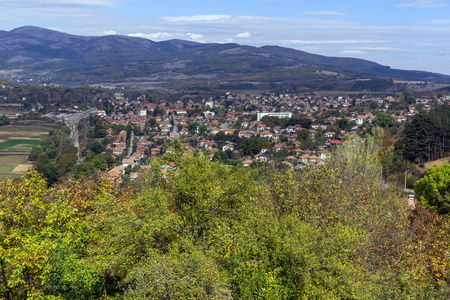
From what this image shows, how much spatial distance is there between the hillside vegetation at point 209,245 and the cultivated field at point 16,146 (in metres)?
27.8

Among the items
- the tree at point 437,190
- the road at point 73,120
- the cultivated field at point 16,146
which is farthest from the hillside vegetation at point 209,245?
the road at point 73,120

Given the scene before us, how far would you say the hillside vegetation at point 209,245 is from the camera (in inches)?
237

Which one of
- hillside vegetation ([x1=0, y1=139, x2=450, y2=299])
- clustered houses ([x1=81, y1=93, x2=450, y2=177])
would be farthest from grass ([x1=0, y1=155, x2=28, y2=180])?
hillside vegetation ([x1=0, y1=139, x2=450, y2=299])

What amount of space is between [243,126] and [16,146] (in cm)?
3586

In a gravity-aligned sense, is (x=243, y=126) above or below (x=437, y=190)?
below

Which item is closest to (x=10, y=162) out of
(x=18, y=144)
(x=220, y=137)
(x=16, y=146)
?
(x=16, y=146)

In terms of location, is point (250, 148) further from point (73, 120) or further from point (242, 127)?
point (73, 120)

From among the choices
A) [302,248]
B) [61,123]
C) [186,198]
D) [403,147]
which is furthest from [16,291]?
[61,123]

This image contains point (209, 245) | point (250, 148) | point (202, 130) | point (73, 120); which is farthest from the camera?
point (73, 120)

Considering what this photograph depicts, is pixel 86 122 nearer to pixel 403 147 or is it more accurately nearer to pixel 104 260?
pixel 403 147

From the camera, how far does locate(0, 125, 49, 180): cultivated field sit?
128ft

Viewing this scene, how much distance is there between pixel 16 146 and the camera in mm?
50312

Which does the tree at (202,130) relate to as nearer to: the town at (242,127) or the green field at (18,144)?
the town at (242,127)

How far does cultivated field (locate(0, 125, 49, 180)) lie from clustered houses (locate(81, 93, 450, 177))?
10.1m
